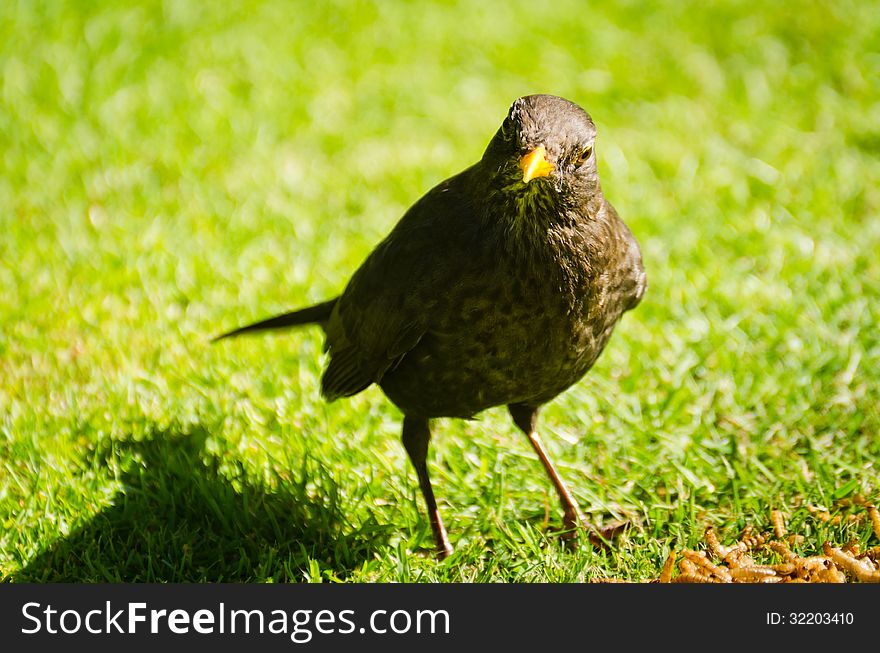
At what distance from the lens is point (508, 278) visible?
11.0ft

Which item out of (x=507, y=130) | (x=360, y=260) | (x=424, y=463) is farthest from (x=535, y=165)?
(x=360, y=260)

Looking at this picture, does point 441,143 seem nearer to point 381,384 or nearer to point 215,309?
point 215,309

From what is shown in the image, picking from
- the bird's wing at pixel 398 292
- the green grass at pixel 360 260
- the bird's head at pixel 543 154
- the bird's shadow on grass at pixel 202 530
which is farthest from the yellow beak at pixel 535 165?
the bird's shadow on grass at pixel 202 530

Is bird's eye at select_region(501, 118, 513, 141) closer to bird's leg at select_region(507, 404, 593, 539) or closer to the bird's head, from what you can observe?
the bird's head

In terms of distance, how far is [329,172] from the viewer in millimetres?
6621

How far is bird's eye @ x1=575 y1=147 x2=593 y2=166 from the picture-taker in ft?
10.7

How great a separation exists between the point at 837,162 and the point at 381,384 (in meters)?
3.87

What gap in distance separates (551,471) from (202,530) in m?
1.39

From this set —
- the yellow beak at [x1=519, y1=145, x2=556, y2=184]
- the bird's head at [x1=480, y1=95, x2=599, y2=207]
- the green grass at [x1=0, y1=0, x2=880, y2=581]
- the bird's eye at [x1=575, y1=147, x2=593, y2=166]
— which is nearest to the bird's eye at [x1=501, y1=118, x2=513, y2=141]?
the bird's head at [x1=480, y1=95, x2=599, y2=207]

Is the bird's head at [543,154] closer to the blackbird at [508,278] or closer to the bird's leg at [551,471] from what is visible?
the blackbird at [508,278]

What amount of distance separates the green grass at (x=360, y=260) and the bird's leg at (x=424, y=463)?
0.09m

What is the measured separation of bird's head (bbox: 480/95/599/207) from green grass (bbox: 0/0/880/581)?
1375 mm

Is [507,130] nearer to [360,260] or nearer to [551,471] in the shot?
[551,471]

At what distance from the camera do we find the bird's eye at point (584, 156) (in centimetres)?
327
